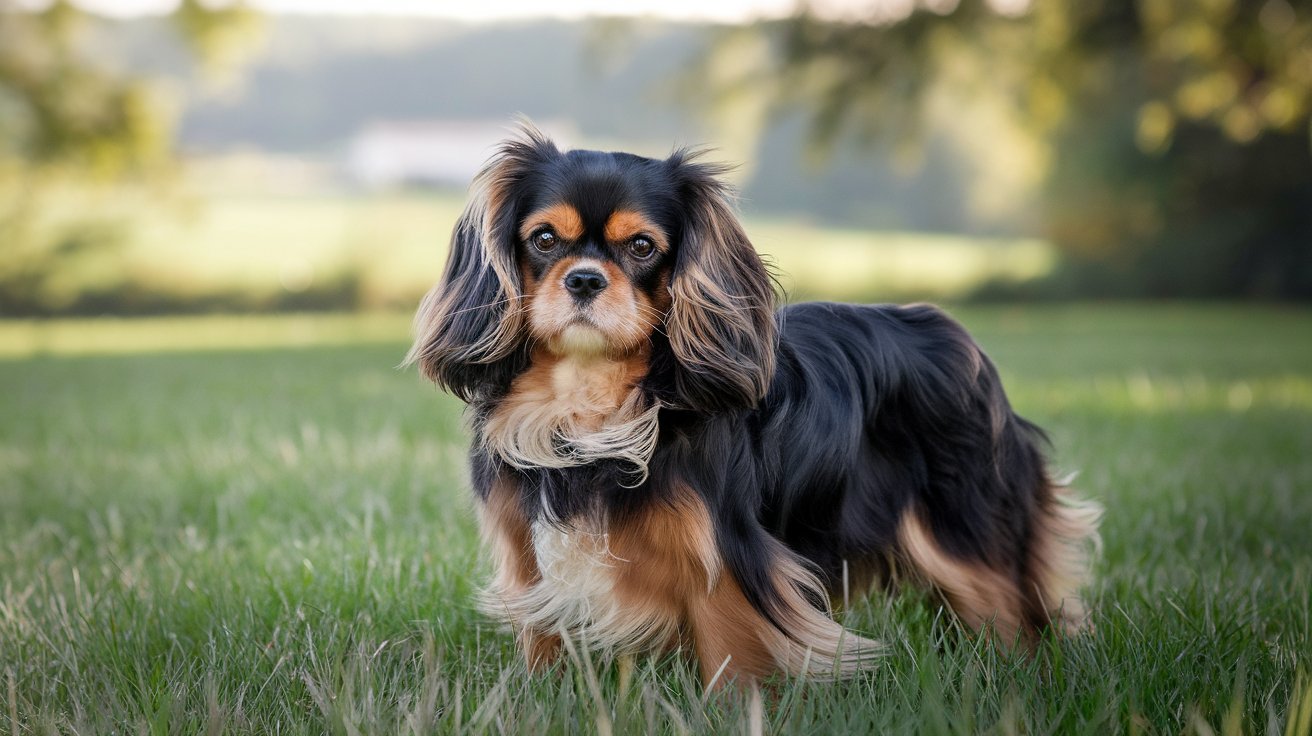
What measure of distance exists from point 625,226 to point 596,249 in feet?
0.28

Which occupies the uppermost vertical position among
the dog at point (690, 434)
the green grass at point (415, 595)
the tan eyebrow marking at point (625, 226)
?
the tan eyebrow marking at point (625, 226)

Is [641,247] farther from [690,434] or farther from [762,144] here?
[762,144]

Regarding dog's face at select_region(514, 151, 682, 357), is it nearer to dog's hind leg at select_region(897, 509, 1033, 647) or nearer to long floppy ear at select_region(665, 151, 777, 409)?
long floppy ear at select_region(665, 151, 777, 409)

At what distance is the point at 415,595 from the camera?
3.06 metres

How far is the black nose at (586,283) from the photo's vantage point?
2416 millimetres

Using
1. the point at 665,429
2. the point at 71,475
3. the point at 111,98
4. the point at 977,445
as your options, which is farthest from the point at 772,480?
the point at 111,98

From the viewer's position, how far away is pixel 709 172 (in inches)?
109

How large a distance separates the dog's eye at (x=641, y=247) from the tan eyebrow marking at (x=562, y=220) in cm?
12

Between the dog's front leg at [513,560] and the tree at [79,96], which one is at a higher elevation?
the tree at [79,96]

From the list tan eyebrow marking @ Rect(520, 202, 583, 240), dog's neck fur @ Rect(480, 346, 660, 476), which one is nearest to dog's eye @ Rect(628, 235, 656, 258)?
tan eyebrow marking @ Rect(520, 202, 583, 240)

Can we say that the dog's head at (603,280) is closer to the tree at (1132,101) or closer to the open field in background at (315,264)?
the tree at (1132,101)

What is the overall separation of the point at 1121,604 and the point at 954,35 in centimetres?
1030

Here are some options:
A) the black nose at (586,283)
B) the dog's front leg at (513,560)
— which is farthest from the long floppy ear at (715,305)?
the dog's front leg at (513,560)

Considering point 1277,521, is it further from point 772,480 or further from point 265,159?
point 265,159
